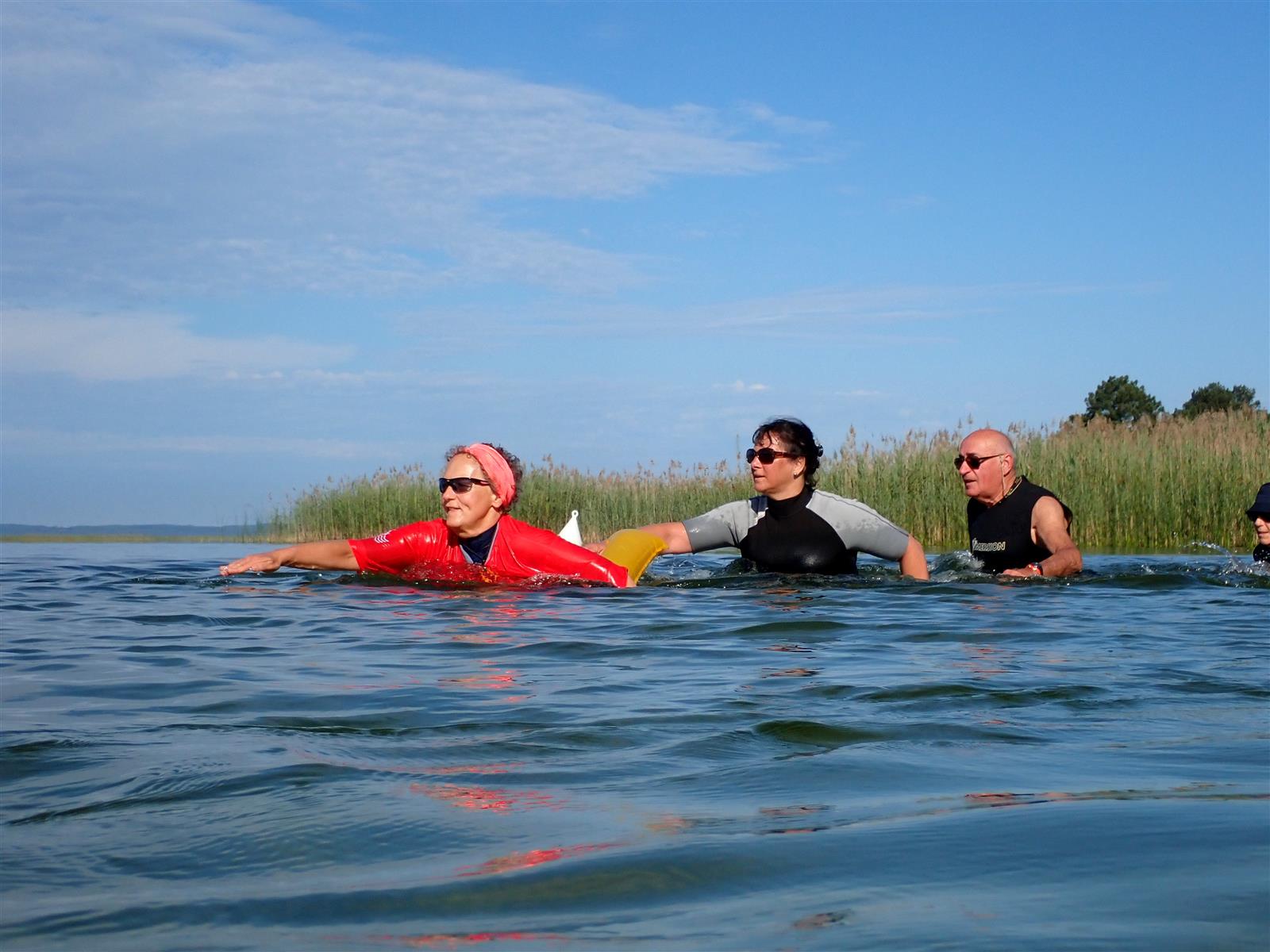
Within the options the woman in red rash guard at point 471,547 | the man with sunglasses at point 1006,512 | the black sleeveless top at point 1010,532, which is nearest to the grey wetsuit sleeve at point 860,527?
the man with sunglasses at point 1006,512

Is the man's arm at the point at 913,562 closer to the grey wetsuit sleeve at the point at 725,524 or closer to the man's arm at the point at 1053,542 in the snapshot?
the man's arm at the point at 1053,542

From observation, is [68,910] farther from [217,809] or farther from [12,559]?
[12,559]

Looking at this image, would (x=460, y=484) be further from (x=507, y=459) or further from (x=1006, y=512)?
(x=1006, y=512)

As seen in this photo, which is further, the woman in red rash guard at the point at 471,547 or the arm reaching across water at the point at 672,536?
the arm reaching across water at the point at 672,536

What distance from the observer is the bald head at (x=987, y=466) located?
9.53 metres

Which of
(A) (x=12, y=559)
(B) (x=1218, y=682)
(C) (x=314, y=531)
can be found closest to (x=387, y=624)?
(B) (x=1218, y=682)

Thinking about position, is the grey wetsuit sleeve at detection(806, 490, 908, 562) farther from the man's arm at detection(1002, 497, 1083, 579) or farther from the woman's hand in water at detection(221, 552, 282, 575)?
the woman's hand in water at detection(221, 552, 282, 575)

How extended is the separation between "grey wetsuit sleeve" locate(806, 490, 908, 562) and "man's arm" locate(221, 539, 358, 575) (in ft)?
10.3

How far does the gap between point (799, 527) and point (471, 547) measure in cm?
229

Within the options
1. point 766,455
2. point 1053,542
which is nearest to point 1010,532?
point 1053,542

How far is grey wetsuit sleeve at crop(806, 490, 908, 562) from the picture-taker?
354 inches

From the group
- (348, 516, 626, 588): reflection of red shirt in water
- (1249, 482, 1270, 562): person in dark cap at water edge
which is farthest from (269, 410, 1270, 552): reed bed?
(348, 516, 626, 588): reflection of red shirt in water

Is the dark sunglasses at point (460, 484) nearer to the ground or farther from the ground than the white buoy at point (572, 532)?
farther from the ground

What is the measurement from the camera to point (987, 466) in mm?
9523
